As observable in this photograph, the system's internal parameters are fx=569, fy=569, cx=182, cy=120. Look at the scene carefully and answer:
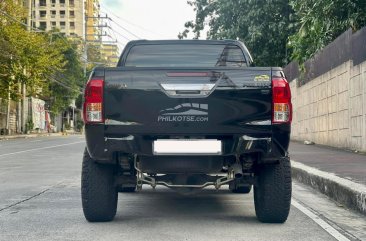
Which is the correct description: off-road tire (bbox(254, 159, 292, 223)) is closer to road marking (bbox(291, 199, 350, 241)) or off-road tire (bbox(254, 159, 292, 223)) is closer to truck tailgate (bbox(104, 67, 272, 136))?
road marking (bbox(291, 199, 350, 241))

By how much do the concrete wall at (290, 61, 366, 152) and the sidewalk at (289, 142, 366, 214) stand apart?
1.34 metres

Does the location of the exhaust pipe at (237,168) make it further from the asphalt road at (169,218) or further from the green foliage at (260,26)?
the green foliage at (260,26)

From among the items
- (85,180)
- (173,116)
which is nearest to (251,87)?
(173,116)

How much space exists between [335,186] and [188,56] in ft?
9.07

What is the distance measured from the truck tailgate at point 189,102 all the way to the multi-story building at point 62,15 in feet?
380

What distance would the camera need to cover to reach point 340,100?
15.4 m

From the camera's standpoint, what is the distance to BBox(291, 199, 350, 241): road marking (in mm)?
5121

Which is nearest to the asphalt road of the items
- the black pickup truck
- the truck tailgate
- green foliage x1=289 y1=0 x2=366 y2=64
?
the black pickup truck

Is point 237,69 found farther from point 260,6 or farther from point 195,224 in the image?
point 260,6

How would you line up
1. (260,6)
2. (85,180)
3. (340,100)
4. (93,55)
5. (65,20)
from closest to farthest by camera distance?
1. (85,180)
2. (340,100)
3. (260,6)
4. (93,55)
5. (65,20)

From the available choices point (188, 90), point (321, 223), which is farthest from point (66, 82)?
point (188, 90)

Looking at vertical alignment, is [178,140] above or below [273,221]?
above

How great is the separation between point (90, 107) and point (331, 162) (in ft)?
24.5

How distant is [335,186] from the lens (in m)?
7.68
